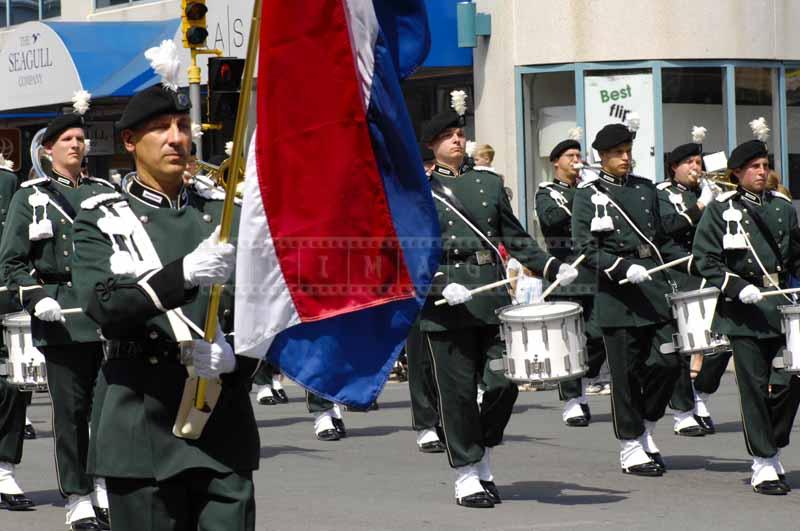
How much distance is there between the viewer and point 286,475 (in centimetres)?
1116

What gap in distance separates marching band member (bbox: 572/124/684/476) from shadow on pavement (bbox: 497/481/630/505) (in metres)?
0.68

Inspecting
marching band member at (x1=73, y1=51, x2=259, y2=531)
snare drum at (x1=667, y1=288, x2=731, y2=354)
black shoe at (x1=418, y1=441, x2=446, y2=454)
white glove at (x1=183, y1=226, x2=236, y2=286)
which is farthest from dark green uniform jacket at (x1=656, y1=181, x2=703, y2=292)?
white glove at (x1=183, y1=226, x2=236, y2=286)

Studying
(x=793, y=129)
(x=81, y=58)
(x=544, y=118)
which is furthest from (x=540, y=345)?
(x=81, y=58)

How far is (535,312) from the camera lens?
9906 millimetres

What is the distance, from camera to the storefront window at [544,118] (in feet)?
70.7

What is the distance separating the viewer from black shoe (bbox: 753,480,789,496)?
9.91m

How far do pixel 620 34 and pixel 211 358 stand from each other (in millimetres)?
16222

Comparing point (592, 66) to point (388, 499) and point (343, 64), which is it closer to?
point (388, 499)

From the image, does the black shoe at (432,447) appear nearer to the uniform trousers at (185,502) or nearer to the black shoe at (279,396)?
the black shoe at (279,396)

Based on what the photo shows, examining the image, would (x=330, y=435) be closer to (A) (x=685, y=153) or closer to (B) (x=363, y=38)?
(A) (x=685, y=153)

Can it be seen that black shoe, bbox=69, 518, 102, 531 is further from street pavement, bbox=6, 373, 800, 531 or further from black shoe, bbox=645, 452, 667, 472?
black shoe, bbox=645, 452, 667, 472

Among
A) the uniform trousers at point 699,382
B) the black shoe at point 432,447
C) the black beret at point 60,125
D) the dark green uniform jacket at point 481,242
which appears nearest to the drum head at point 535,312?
the dark green uniform jacket at point 481,242

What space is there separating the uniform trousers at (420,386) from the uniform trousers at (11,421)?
330 cm

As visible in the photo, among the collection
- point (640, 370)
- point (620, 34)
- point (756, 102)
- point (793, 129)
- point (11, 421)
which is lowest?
point (11, 421)
